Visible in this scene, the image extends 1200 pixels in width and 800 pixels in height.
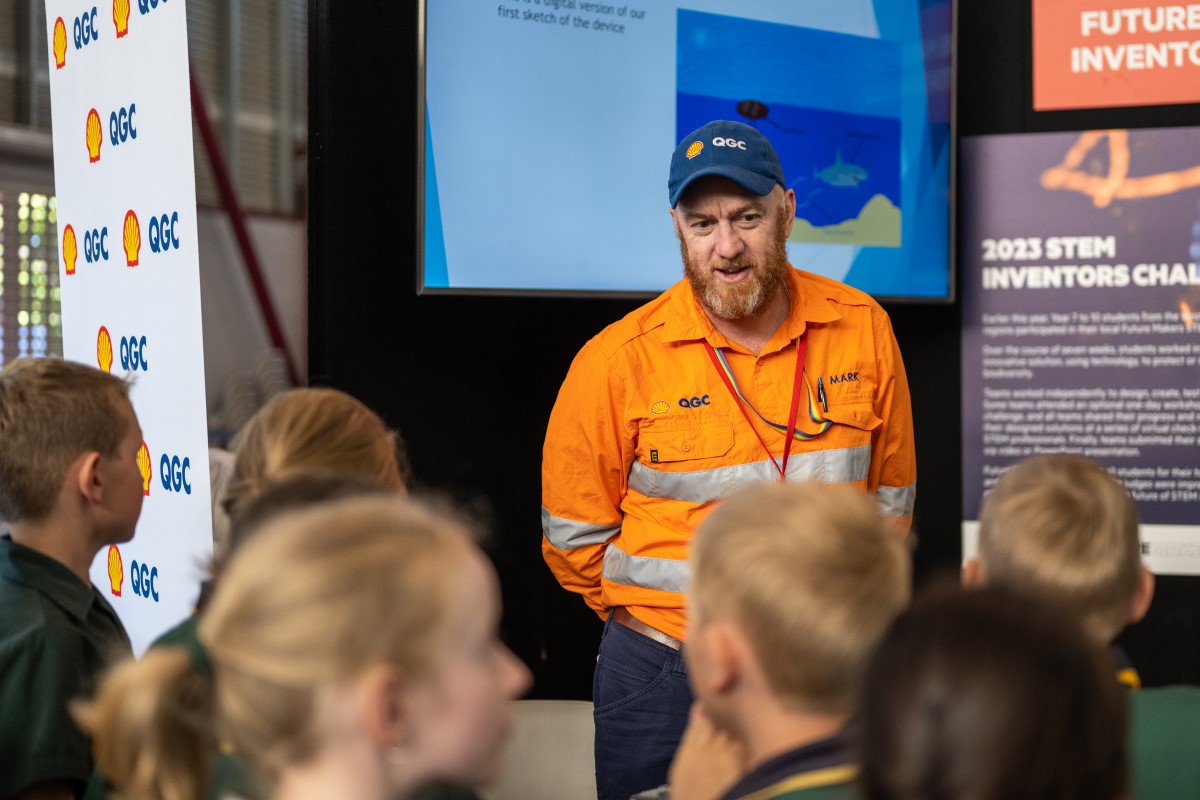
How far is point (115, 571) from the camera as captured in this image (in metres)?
2.84

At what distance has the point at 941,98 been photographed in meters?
3.64

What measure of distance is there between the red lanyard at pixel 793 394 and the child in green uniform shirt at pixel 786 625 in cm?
113

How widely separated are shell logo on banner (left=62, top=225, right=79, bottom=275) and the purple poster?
2475 mm

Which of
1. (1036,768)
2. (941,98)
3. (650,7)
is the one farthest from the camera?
(941,98)

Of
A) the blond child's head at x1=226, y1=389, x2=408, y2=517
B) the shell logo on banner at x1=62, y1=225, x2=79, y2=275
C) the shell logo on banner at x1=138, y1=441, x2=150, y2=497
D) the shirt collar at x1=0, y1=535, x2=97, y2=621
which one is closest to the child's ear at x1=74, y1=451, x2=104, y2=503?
the shirt collar at x1=0, y1=535, x2=97, y2=621

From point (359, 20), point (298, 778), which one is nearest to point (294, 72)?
point (359, 20)

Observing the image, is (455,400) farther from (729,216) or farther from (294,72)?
(294,72)

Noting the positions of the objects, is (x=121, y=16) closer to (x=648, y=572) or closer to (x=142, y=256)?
(x=142, y=256)

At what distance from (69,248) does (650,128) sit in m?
1.44

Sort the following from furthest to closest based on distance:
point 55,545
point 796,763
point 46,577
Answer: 1. point 55,545
2. point 46,577
3. point 796,763

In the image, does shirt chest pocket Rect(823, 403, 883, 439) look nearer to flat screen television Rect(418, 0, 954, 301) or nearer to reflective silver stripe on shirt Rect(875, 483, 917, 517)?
reflective silver stripe on shirt Rect(875, 483, 917, 517)

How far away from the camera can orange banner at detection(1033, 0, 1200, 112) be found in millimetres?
3662

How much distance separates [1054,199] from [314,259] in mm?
2193

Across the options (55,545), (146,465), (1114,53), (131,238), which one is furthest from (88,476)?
(1114,53)
